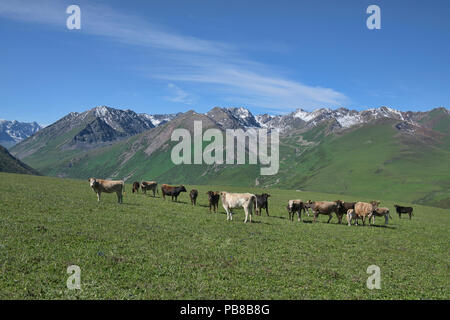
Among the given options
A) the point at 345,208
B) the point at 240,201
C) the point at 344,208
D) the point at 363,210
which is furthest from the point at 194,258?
the point at 345,208

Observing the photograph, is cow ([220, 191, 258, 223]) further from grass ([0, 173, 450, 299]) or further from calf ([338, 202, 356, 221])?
calf ([338, 202, 356, 221])

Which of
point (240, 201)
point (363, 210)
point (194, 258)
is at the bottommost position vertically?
point (194, 258)

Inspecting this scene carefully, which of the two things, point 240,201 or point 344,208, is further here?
point 344,208

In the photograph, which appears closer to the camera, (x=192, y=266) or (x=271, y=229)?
(x=192, y=266)

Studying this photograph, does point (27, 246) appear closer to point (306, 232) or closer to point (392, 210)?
point (306, 232)

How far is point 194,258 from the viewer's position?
16.8 metres

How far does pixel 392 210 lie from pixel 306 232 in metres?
41.6

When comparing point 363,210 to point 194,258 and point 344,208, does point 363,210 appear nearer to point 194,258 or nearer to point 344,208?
point 344,208

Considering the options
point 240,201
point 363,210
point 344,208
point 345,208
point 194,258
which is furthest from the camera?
point 345,208

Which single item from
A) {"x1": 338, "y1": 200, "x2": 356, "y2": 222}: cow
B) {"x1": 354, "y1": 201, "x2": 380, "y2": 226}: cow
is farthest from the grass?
{"x1": 338, "y1": 200, "x2": 356, "y2": 222}: cow

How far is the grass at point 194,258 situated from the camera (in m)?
12.8

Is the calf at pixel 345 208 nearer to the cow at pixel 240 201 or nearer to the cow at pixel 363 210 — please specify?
the cow at pixel 363 210
